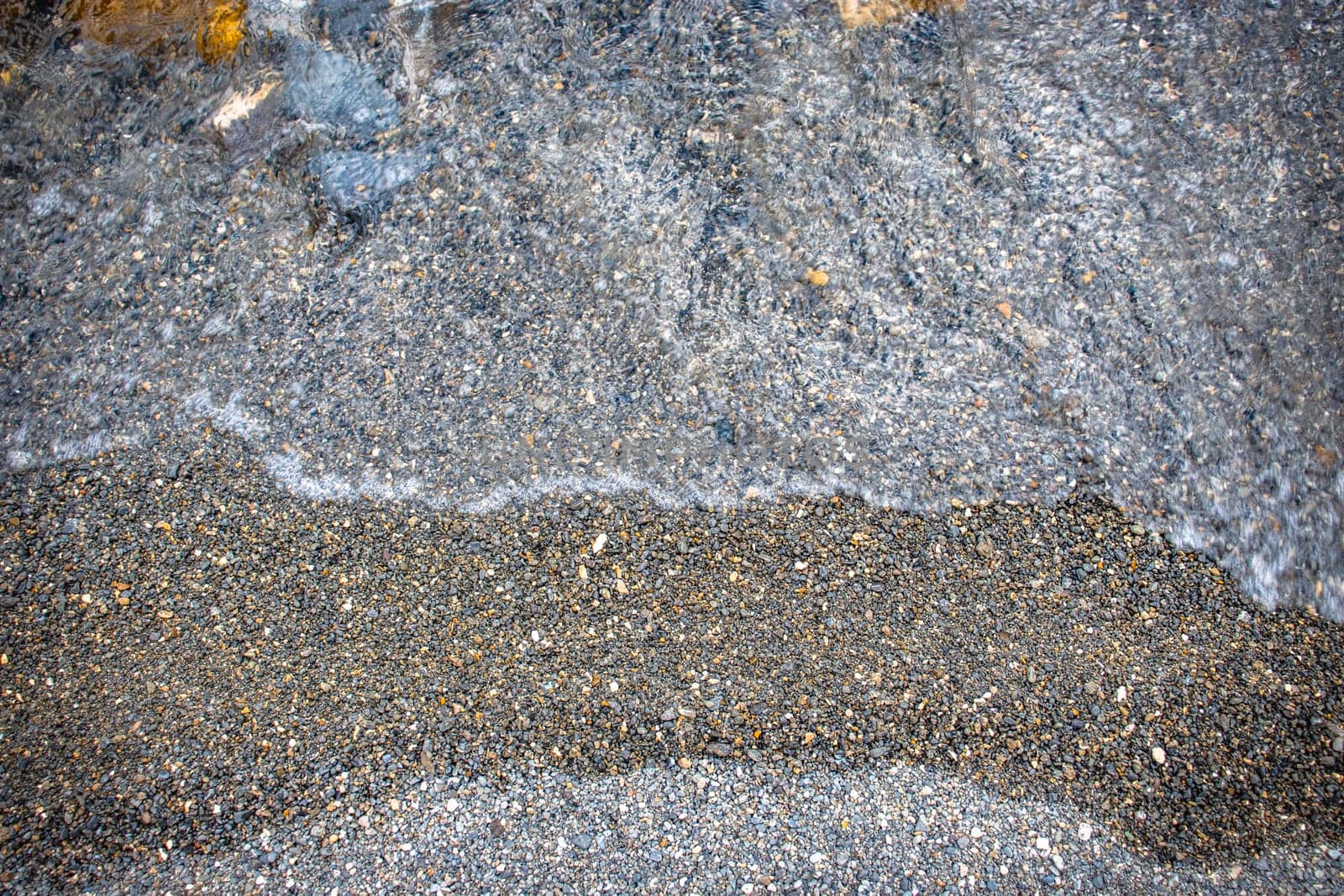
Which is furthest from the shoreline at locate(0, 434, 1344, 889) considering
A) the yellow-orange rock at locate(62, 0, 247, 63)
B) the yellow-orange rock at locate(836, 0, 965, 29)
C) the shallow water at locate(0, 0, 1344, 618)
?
the yellow-orange rock at locate(836, 0, 965, 29)

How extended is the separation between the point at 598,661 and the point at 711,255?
1.32 metres

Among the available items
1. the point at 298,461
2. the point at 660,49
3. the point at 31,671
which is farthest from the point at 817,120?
the point at 31,671

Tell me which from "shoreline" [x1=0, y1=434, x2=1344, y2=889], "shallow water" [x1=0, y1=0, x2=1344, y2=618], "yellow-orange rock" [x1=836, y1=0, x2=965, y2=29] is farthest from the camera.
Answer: "yellow-orange rock" [x1=836, y1=0, x2=965, y2=29]

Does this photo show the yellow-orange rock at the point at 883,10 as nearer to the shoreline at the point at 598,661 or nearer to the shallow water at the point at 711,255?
the shallow water at the point at 711,255

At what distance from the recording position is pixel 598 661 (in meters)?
2.33

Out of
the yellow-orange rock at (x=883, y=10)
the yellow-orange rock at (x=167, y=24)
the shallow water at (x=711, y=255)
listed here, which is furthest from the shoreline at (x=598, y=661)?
the yellow-orange rock at (x=883, y=10)

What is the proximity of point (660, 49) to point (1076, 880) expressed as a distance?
2.76 metres

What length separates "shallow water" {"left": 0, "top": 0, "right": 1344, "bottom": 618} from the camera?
2.49 m

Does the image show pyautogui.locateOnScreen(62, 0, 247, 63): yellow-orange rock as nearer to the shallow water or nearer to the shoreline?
the shallow water

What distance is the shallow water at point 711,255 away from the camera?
2490 mm

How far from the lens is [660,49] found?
270 cm

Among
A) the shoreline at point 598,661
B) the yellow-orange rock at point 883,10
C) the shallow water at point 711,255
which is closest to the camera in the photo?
the shoreline at point 598,661

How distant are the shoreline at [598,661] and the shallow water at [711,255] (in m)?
0.15

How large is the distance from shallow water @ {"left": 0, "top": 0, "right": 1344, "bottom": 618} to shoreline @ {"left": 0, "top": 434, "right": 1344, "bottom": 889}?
149mm
